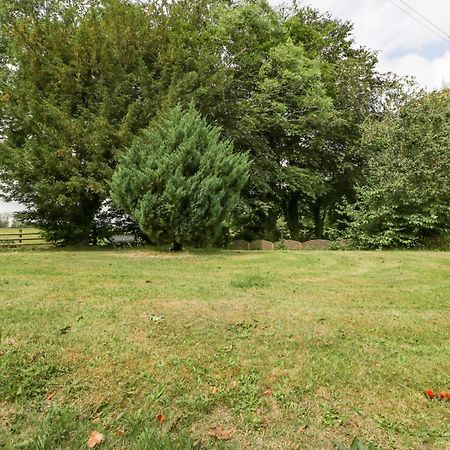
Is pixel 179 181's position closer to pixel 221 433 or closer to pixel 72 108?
pixel 72 108

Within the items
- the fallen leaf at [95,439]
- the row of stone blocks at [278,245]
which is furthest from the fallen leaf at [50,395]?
the row of stone blocks at [278,245]

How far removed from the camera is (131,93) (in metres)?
10.5

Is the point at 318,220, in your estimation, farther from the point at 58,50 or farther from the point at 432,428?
the point at 432,428

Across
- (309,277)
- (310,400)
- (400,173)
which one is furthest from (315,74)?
(310,400)

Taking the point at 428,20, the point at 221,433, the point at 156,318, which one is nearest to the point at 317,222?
the point at 428,20

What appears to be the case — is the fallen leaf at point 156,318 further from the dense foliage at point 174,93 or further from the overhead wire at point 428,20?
the overhead wire at point 428,20

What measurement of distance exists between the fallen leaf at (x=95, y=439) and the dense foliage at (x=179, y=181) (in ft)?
18.9

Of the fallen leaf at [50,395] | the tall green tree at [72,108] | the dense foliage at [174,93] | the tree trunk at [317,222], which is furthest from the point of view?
the tree trunk at [317,222]

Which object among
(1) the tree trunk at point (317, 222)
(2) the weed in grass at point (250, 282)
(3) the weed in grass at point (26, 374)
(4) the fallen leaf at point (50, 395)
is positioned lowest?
(4) the fallen leaf at point (50, 395)

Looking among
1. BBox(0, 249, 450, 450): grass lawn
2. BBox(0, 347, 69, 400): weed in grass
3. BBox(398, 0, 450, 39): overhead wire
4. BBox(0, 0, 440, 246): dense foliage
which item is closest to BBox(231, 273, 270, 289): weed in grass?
BBox(0, 249, 450, 450): grass lawn

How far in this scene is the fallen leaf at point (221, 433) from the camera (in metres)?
1.92

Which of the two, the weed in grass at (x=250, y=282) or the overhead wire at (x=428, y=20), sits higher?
the overhead wire at (x=428, y=20)

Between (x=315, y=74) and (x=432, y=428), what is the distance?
1250 centimetres

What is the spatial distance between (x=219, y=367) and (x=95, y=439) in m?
0.91
